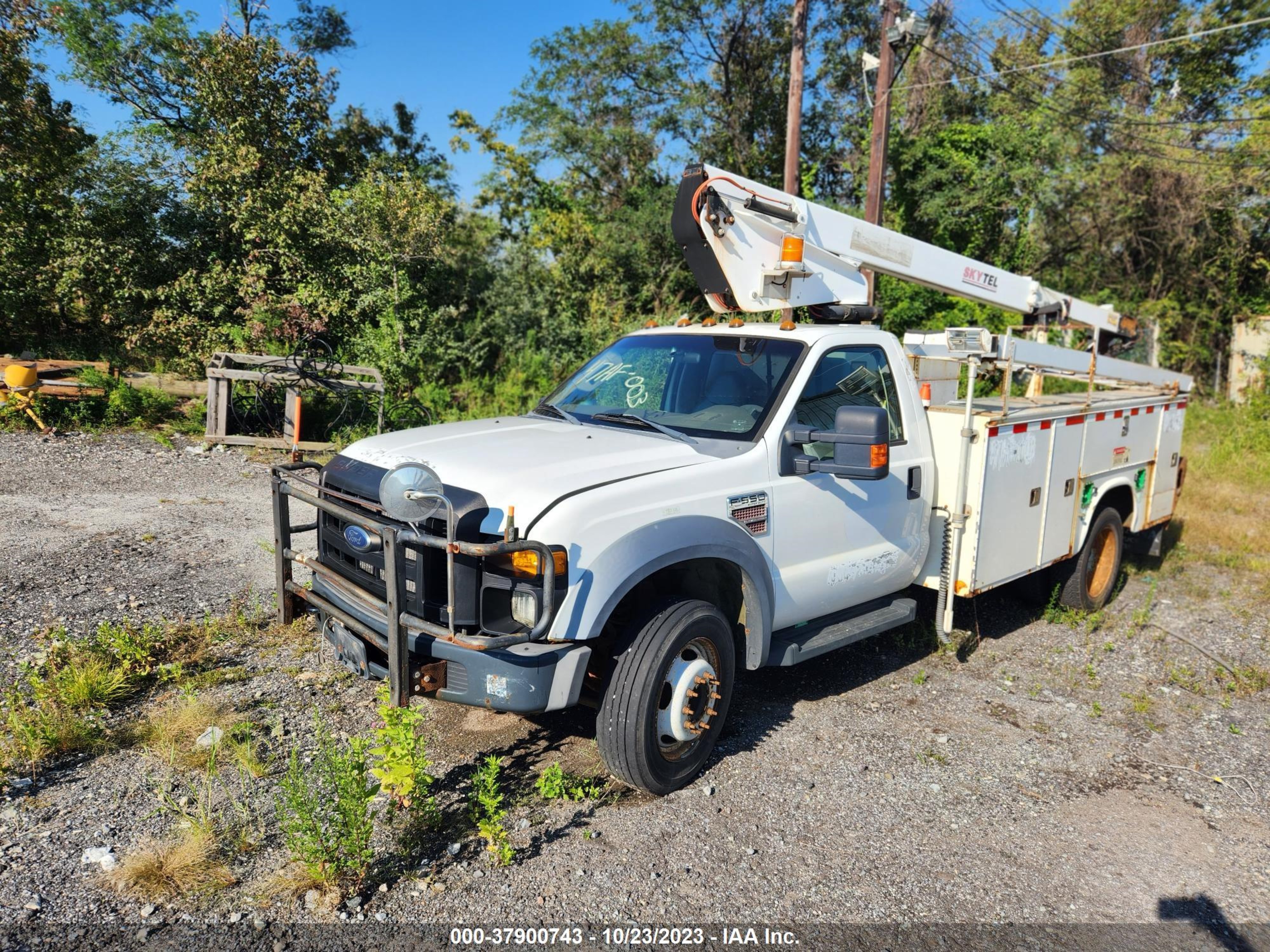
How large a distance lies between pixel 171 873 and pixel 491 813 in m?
1.13

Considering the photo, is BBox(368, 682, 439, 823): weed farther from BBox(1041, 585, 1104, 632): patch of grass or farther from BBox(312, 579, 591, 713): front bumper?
BBox(1041, 585, 1104, 632): patch of grass

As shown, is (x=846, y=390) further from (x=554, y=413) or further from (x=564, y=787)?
(x=564, y=787)

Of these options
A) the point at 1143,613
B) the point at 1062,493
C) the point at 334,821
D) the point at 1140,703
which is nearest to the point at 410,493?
the point at 334,821

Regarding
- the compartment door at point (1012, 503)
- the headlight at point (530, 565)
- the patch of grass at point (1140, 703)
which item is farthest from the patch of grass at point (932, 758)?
the headlight at point (530, 565)

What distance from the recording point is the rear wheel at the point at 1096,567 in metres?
6.51

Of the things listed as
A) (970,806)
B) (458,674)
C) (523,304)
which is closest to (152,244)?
(523,304)

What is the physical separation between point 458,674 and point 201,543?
14.9 feet

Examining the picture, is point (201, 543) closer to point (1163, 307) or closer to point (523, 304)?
point (523, 304)

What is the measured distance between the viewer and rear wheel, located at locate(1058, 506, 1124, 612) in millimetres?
6508

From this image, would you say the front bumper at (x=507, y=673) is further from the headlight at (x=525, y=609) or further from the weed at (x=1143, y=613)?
the weed at (x=1143, y=613)

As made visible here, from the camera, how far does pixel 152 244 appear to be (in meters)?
14.8

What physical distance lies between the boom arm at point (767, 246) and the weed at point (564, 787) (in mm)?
2844

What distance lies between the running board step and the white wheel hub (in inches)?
17.1

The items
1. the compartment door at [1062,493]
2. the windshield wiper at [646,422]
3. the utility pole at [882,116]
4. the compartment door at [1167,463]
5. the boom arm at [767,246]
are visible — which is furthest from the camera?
the utility pole at [882,116]
